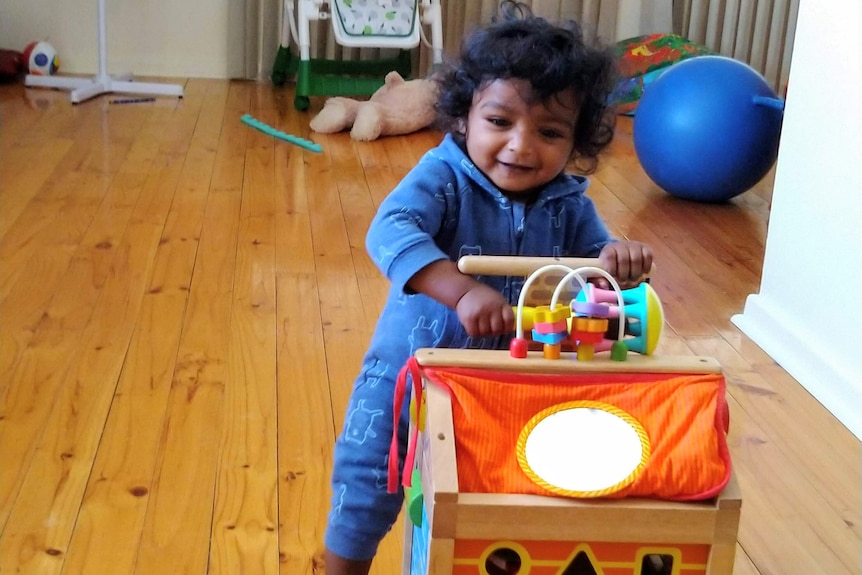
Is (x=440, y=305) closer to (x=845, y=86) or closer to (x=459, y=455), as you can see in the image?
(x=459, y=455)

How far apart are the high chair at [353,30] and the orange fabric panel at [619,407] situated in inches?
115

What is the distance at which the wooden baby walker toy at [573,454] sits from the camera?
78cm

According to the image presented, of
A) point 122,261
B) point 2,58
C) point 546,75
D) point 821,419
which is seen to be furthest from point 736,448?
point 2,58

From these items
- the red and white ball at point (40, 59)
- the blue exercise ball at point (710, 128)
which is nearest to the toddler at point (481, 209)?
the blue exercise ball at point (710, 128)

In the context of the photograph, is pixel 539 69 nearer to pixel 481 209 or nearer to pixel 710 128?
pixel 481 209

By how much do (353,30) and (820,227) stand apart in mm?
2298

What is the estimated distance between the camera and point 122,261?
224 centimetres

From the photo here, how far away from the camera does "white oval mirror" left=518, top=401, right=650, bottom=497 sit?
80 centimetres

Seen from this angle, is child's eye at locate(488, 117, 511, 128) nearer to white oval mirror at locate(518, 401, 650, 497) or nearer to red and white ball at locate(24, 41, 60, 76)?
white oval mirror at locate(518, 401, 650, 497)

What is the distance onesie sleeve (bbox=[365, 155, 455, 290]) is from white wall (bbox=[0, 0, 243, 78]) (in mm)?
3485

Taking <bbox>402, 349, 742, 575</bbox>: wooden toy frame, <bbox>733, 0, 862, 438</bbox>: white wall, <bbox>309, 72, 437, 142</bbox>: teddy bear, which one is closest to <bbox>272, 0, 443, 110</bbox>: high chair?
<bbox>309, 72, 437, 142</bbox>: teddy bear

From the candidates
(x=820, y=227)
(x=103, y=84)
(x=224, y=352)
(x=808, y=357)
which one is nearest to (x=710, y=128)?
(x=820, y=227)

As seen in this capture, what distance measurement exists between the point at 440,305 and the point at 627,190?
6.84ft

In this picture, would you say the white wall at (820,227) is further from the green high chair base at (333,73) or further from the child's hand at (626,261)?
the green high chair base at (333,73)
